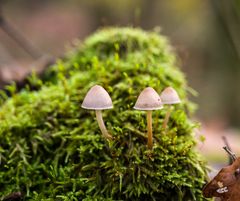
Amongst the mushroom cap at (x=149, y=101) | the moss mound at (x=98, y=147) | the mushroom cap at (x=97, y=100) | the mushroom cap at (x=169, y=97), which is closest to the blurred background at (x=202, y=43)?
the moss mound at (x=98, y=147)

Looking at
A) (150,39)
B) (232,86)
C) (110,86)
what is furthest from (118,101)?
(232,86)

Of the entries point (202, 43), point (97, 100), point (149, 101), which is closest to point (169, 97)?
point (149, 101)

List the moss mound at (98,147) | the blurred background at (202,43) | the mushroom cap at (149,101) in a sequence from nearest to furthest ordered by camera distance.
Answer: the mushroom cap at (149,101), the moss mound at (98,147), the blurred background at (202,43)

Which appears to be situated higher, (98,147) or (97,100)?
(97,100)

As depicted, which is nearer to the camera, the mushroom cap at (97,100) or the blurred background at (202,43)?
the mushroom cap at (97,100)

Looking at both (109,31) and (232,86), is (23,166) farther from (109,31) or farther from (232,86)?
(232,86)

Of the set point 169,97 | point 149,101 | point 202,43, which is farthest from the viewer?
point 202,43

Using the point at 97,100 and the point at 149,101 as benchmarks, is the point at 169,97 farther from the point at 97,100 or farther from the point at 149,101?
the point at 97,100

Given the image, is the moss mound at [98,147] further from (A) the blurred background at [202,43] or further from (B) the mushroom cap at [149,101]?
(A) the blurred background at [202,43]

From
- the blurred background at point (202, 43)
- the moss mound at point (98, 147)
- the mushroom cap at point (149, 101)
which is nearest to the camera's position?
the mushroom cap at point (149, 101)
